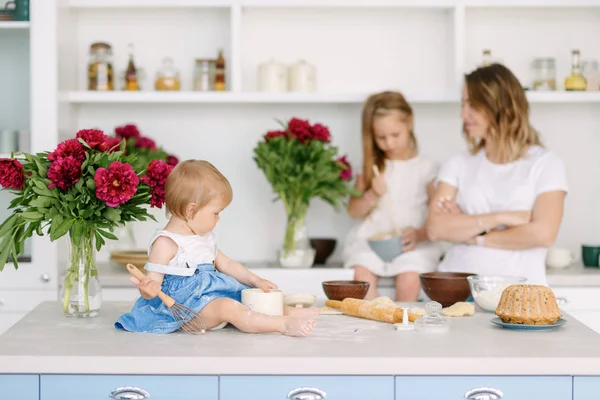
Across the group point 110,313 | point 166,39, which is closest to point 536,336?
point 110,313

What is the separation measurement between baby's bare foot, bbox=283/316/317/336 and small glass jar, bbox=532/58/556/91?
7.68 ft

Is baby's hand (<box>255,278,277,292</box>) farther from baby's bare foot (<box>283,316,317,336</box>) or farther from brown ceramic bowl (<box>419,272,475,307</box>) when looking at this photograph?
brown ceramic bowl (<box>419,272,475,307</box>)

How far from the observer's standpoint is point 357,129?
410 centimetres

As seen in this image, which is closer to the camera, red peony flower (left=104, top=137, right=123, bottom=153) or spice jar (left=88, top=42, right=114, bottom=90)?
red peony flower (left=104, top=137, right=123, bottom=153)

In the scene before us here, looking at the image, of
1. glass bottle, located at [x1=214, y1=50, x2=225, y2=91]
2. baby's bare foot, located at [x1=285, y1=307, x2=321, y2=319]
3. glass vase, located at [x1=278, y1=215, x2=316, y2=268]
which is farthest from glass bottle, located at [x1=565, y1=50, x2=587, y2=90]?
baby's bare foot, located at [x1=285, y1=307, x2=321, y2=319]

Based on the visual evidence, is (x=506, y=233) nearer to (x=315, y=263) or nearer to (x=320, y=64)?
(x=315, y=263)

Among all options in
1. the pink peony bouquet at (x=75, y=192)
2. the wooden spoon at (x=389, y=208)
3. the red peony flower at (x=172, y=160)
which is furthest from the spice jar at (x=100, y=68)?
the pink peony bouquet at (x=75, y=192)

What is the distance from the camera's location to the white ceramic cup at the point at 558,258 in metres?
3.77

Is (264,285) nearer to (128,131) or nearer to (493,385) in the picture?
(493,385)

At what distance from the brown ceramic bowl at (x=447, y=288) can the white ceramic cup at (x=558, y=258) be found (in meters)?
1.47

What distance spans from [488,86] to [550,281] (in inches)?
33.9

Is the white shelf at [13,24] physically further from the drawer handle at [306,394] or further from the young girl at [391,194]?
the drawer handle at [306,394]

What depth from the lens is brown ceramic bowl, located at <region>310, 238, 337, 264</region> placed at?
3.92 metres

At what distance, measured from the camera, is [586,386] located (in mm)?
1733
